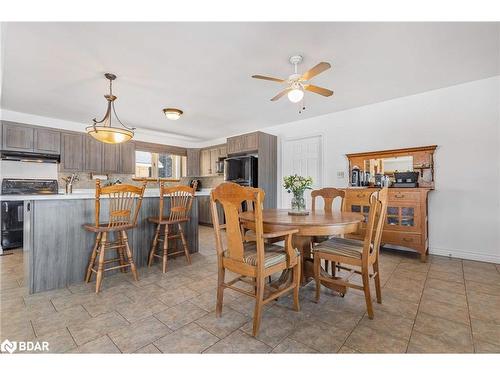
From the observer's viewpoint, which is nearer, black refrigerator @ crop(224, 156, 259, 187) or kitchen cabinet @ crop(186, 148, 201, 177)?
black refrigerator @ crop(224, 156, 259, 187)

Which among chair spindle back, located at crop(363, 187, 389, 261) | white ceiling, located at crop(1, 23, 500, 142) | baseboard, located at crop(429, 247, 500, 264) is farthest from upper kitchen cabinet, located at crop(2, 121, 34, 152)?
baseboard, located at crop(429, 247, 500, 264)

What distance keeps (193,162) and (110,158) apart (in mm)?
2208

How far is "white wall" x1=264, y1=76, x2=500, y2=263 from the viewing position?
293cm

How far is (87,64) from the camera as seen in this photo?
2.49 metres

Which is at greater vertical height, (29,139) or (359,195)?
(29,139)

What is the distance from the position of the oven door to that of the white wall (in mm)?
6157

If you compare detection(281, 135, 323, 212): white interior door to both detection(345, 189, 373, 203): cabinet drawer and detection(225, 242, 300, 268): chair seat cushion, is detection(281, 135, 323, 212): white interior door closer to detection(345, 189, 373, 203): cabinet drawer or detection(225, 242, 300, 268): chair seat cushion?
detection(345, 189, 373, 203): cabinet drawer

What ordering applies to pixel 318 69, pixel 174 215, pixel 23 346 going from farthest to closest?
pixel 174 215, pixel 318 69, pixel 23 346

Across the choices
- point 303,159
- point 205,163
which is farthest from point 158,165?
point 303,159

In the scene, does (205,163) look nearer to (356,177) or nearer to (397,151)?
(356,177)

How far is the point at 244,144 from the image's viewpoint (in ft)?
16.4
